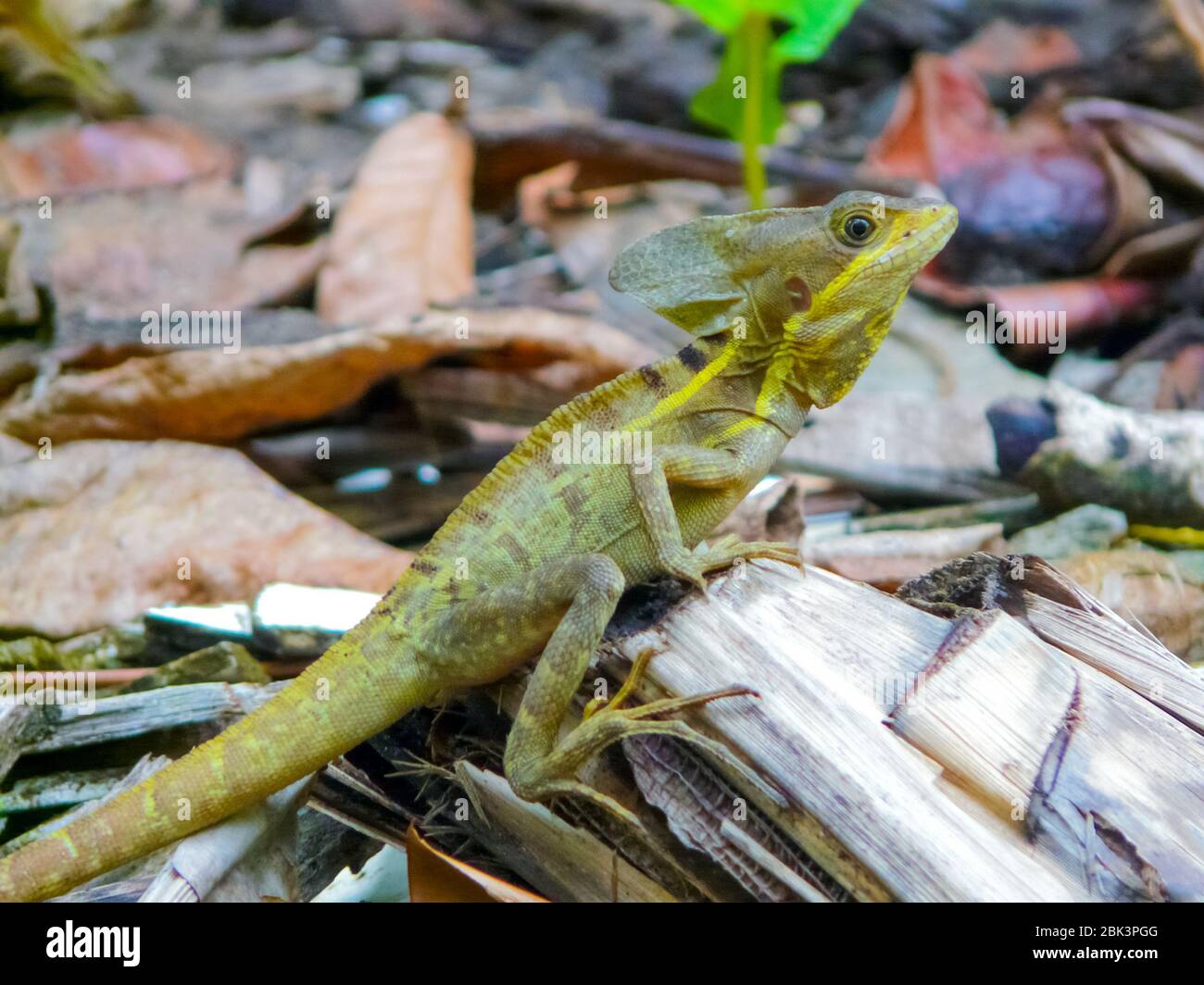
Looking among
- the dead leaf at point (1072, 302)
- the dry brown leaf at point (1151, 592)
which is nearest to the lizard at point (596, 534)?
the dry brown leaf at point (1151, 592)

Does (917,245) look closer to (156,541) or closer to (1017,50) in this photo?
(156,541)

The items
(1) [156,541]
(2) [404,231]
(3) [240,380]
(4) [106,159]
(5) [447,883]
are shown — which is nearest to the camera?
(5) [447,883]

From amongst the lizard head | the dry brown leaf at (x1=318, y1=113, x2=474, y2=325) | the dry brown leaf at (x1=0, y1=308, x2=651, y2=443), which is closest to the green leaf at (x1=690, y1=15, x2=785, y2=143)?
the dry brown leaf at (x1=318, y1=113, x2=474, y2=325)

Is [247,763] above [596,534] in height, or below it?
below

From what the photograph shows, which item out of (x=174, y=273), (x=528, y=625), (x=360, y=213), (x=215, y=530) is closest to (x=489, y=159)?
(x=360, y=213)

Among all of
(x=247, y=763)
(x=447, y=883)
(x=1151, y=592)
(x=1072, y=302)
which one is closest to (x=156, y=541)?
(x=247, y=763)

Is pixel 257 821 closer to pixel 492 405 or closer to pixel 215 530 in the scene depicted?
pixel 215 530
